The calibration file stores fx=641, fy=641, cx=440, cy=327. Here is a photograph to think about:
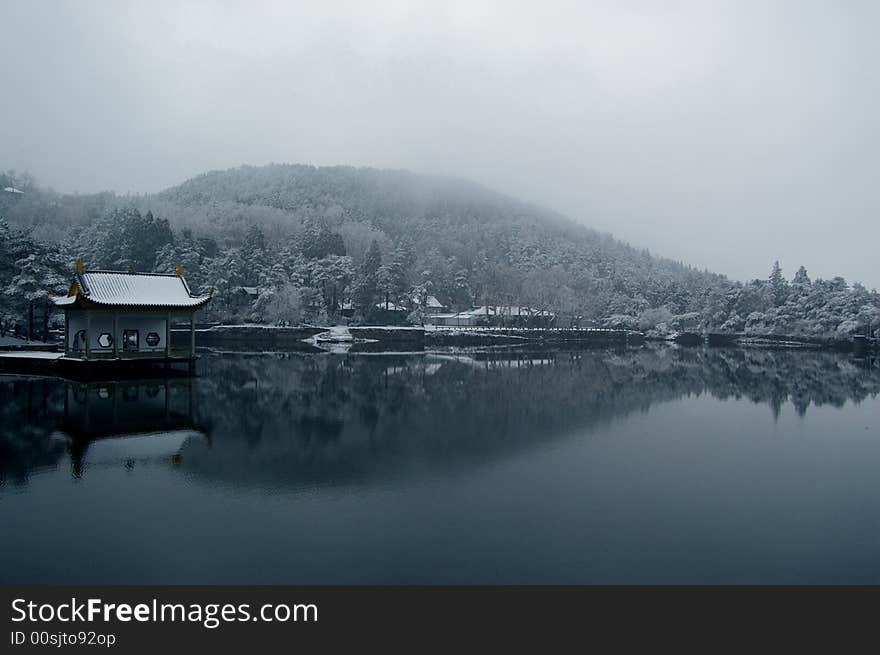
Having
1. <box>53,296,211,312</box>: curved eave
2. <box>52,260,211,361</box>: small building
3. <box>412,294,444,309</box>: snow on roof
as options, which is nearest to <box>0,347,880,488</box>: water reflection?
<box>52,260,211,361</box>: small building

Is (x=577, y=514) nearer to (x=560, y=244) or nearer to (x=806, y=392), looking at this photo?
(x=806, y=392)

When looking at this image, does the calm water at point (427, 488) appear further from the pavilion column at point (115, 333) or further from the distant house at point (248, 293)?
the distant house at point (248, 293)

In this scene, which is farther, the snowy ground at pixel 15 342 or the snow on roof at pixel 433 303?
the snow on roof at pixel 433 303

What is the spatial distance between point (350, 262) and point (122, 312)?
3216cm

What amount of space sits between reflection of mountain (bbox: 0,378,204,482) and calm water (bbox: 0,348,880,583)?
84 millimetres

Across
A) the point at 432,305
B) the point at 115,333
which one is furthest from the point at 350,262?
the point at 115,333

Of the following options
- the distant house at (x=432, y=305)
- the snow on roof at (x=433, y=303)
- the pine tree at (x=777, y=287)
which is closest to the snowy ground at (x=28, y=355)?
the distant house at (x=432, y=305)

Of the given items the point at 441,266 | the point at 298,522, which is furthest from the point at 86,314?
the point at 441,266

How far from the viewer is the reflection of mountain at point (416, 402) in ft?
38.9

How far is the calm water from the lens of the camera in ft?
23.4

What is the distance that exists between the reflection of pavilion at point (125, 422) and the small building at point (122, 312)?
12.2ft

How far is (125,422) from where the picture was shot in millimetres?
15203

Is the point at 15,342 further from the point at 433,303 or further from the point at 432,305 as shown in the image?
the point at 433,303

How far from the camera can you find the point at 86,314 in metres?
24.9
